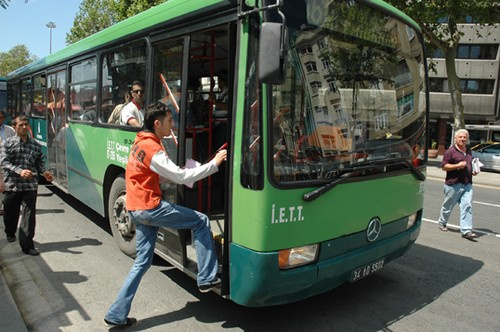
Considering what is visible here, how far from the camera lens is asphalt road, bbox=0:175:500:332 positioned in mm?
3699

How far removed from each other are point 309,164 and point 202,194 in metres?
1.73

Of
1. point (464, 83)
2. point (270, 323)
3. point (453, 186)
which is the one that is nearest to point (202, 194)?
point (270, 323)

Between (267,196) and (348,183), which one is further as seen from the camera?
(348,183)

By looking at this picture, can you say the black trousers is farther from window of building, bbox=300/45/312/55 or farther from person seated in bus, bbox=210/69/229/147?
window of building, bbox=300/45/312/55

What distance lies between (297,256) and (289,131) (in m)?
0.94

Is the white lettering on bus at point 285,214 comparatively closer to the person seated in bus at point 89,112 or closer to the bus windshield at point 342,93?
the bus windshield at point 342,93

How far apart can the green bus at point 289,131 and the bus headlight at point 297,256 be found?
0.03 feet

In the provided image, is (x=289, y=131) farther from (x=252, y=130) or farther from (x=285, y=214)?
(x=285, y=214)

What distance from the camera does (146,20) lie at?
4.60 metres

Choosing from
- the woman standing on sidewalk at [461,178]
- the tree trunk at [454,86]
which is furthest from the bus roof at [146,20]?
the tree trunk at [454,86]

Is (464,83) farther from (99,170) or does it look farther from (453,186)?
(99,170)

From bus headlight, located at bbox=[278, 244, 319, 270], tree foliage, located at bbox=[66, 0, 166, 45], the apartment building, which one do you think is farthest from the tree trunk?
tree foliage, located at bbox=[66, 0, 166, 45]

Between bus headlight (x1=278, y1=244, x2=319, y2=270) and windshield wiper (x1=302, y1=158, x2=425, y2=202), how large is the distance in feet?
1.29

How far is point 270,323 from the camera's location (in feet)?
12.1
